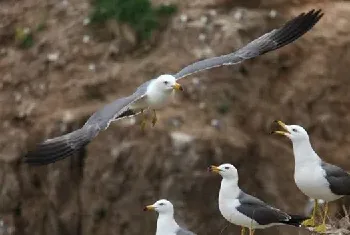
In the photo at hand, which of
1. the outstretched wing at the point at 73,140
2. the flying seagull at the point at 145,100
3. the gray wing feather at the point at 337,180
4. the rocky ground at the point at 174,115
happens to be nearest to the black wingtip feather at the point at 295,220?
the gray wing feather at the point at 337,180

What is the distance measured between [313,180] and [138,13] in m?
4.64

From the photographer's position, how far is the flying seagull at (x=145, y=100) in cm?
709

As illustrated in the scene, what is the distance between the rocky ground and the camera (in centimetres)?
1063

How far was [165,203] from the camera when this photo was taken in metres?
7.77

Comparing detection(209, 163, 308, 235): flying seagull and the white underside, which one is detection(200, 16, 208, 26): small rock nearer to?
the white underside

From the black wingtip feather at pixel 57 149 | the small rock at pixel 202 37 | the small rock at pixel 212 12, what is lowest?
the black wingtip feather at pixel 57 149

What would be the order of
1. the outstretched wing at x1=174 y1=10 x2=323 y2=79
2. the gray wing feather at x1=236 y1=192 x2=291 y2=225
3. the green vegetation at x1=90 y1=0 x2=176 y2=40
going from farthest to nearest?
the green vegetation at x1=90 y1=0 x2=176 y2=40
the outstretched wing at x1=174 y1=10 x2=323 y2=79
the gray wing feather at x1=236 y1=192 x2=291 y2=225

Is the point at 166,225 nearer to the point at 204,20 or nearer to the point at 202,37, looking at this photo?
the point at 202,37

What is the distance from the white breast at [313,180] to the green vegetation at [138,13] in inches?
171

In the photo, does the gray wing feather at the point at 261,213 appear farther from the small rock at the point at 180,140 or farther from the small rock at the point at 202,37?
the small rock at the point at 202,37

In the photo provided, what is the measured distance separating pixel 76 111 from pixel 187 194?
4.45ft

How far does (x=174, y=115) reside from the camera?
1084 centimetres

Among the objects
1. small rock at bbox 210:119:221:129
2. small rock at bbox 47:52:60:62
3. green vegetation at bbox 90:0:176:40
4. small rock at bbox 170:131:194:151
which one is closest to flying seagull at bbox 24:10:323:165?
small rock at bbox 170:131:194:151

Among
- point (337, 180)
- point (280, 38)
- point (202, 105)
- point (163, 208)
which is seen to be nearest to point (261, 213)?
point (337, 180)
